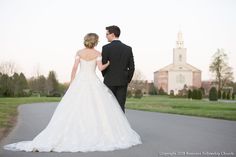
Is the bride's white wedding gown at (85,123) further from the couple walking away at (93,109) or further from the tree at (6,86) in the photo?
the tree at (6,86)

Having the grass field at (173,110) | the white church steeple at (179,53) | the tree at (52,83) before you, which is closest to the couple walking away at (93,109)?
the grass field at (173,110)

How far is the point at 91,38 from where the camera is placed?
27.7 ft

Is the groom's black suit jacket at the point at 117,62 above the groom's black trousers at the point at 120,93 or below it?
above

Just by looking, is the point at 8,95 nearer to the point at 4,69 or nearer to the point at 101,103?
the point at 4,69

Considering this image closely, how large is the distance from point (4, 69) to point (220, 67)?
40750 millimetres

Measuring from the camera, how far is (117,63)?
9039 mm

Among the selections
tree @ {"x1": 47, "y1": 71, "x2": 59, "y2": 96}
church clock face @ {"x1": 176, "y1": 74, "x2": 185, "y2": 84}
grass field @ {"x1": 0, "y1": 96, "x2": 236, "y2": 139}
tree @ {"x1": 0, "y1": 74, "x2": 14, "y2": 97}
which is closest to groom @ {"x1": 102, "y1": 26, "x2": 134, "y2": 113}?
grass field @ {"x1": 0, "y1": 96, "x2": 236, "y2": 139}

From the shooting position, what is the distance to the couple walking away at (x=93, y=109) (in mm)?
7531

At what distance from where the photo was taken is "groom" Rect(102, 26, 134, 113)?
8.95 m

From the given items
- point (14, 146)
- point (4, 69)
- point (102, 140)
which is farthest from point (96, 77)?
point (4, 69)

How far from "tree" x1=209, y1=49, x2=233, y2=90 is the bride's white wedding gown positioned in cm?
7210

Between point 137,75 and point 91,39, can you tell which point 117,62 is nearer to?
point 91,39

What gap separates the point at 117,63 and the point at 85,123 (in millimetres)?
1689

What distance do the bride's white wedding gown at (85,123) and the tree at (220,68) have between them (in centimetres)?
7210
